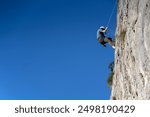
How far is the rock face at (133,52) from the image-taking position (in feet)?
38.4

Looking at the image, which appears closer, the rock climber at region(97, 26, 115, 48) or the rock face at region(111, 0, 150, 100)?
the rock face at region(111, 0, 150, 100)

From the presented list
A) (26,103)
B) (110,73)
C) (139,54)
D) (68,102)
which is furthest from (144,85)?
(110,73)

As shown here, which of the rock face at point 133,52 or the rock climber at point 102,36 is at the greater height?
the rock climber at point 102,36

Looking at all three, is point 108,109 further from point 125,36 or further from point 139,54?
point 125,36

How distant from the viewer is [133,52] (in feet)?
44.5

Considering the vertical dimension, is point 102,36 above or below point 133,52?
above

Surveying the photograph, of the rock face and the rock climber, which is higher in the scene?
the rock climber

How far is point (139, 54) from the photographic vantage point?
12523 mm

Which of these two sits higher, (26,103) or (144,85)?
(144,85)

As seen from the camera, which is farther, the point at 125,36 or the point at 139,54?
the point at 125,36

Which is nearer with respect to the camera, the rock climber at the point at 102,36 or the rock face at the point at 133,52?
the rock face at the point at 133,52

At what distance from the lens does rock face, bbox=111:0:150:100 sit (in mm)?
11719

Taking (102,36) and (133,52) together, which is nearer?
(133,52)

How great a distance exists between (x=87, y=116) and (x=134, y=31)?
6.52m
